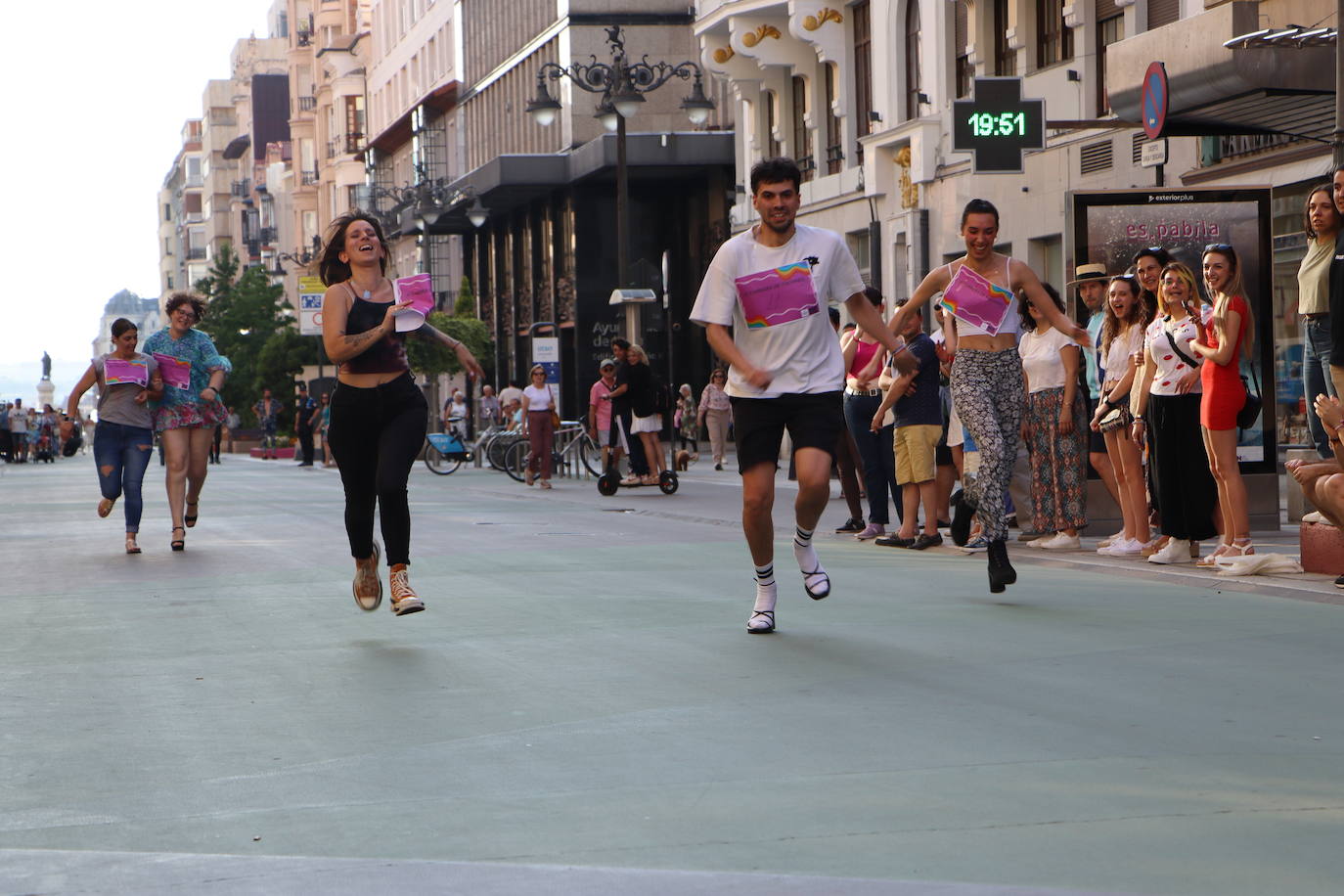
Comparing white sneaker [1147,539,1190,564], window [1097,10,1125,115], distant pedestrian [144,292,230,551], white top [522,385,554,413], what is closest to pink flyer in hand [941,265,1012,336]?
white sneaker [1147,539,1190,564]

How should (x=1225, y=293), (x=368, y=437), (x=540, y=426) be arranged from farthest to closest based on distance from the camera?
(x=540, y=426)
(x=1225, y=293)
(x=368, y=437)

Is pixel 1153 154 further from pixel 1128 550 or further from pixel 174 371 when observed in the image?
pixel 174 371

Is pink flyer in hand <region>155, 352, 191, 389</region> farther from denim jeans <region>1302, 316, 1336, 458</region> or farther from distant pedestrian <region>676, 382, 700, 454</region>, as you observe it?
distant pedestrian <region>676, 382, 700, 454</region>

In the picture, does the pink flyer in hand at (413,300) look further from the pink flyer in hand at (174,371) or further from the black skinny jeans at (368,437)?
the pink flyer in hand at (174,371)

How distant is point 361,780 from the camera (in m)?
5.59

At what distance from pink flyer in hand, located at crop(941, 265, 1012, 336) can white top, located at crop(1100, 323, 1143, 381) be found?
2504mm

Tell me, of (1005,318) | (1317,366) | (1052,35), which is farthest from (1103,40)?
(1005,318)

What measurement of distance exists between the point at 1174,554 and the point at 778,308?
13.8 ft

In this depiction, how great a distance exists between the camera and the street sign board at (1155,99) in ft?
57.4

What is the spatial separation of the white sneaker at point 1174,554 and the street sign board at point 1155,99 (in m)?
6.51

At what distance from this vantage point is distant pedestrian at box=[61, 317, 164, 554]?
1511 cm

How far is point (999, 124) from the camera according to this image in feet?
72.7

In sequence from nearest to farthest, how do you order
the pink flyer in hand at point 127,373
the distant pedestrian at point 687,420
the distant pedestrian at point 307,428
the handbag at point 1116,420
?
1. the handbag at point 1116,420
2. the pink flyer in hand at point 127,373
3. the distant pedestrian at point 687,420
4. the distant pedestrian at point 307,428

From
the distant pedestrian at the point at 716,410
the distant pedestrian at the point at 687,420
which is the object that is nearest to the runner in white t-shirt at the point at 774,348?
the distant pedestrian at the point at 716,410
